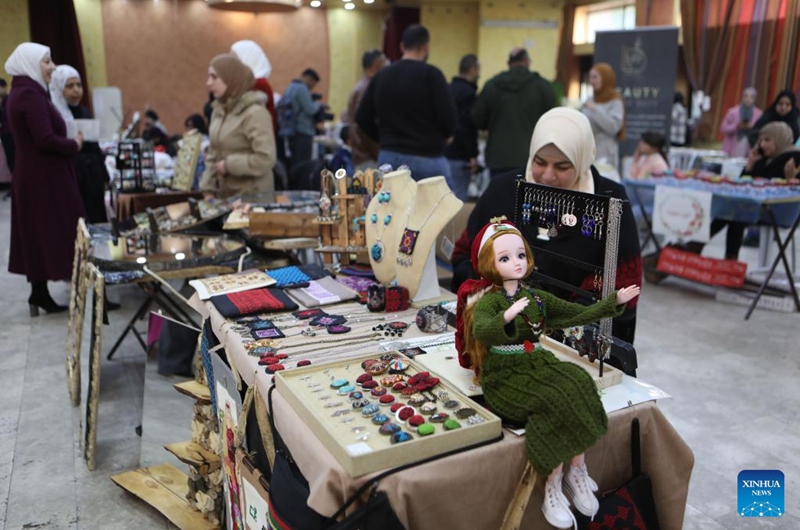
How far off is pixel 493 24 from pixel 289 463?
A: 11952 millimetres

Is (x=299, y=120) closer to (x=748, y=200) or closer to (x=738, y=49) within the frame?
(x=748, y=200)

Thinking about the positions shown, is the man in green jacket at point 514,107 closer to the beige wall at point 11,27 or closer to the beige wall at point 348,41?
the beige wall at point 11,27

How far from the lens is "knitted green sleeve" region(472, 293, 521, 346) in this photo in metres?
1.40

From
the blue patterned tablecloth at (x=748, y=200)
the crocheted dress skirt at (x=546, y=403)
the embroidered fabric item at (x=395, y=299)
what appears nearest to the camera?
the crocheted dress skirt at (x=546, y=403)

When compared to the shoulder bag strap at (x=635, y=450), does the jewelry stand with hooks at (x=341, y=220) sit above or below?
above

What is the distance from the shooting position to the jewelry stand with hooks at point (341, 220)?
8.77 ft

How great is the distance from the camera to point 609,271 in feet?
5.56

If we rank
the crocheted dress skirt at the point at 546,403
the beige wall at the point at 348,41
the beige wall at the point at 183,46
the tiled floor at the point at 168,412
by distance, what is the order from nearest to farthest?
the crocheted dress skirt at the point at 546,403 < the tiled floor at the point at 168,412 < the beige wall at the point at 183,46 < the beige wall at the point at 348,41

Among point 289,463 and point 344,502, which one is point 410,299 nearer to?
point 289,463

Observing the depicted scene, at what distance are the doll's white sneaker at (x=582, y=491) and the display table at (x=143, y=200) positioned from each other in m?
3.52

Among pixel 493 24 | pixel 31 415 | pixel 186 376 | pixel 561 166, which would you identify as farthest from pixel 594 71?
pixel 493 24

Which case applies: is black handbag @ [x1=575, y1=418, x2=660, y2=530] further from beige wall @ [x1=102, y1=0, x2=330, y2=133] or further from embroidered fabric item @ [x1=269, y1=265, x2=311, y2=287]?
beige wall @ [x1=102, y1=0, x2=330, y2=133]

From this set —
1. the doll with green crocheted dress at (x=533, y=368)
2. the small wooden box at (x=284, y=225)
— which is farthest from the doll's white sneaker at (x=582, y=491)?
the small wooden box at (x=284, y=225)

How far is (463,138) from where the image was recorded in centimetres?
584
